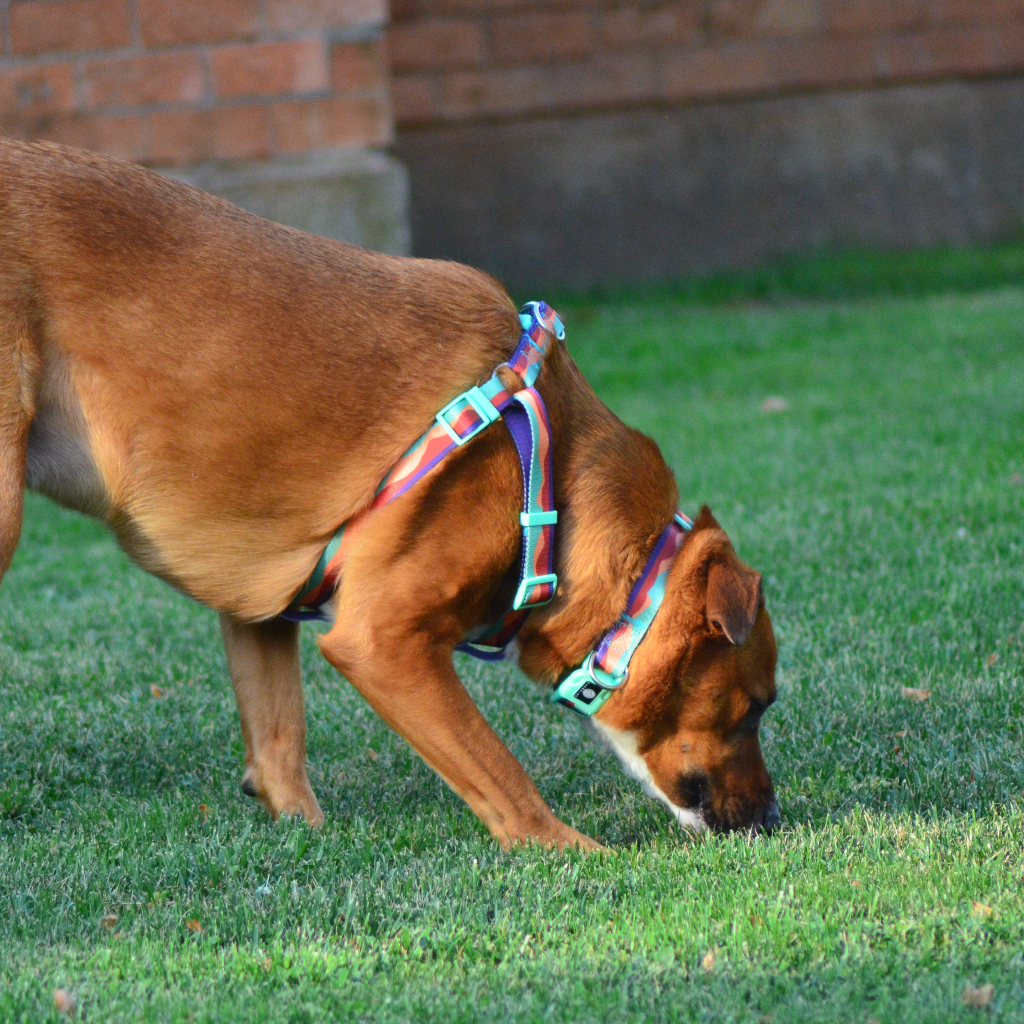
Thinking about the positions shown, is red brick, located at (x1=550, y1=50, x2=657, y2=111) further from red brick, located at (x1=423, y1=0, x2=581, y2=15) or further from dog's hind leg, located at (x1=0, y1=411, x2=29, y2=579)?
dog's hind leg, located at (x1=0, y1=411, x2=29, y2=579)

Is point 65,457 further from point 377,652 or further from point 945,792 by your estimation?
point 945,792

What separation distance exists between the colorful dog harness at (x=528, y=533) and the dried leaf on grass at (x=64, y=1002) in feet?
3.63

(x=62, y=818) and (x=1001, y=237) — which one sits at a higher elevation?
(x=62, y=818)

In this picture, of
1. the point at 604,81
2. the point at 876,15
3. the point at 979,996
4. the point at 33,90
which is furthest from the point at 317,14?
the point at 979,996

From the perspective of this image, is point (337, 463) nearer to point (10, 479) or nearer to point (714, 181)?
point (10, 479)

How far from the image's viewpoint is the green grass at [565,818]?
8.61 ft

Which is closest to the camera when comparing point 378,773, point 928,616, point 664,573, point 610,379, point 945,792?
point 664,573

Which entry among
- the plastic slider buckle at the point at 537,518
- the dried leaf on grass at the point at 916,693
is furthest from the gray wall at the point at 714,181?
the plastic slider buckle at the point at 537,518

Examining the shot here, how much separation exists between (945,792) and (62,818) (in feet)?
7.70

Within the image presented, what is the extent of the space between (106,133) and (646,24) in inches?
207

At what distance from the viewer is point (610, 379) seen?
968 cm

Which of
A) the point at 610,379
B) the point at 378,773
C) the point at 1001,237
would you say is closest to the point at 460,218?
the point at 610,379

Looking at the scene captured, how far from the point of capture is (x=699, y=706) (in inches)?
136

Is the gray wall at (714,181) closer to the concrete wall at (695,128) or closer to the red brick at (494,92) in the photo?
the concrete wall at (695,128)
